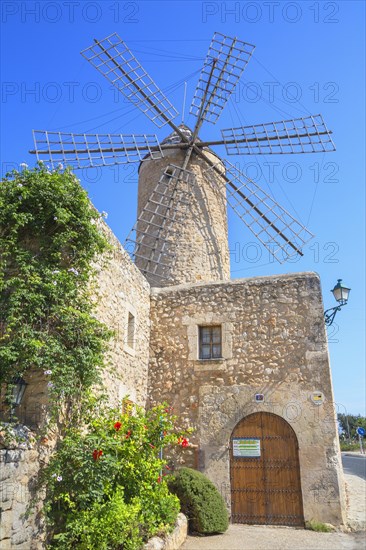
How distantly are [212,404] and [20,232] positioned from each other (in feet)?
15.2

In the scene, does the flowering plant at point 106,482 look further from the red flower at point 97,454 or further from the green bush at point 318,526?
the green bush at point 318,526

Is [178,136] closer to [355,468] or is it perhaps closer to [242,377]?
[242,377]

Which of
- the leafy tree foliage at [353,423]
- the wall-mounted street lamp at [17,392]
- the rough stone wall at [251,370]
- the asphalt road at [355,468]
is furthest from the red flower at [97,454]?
the leafy tree foliage at [353,423]

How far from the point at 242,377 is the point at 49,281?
4310 millimetres

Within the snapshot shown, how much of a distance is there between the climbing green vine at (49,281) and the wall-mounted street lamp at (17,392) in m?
0.08

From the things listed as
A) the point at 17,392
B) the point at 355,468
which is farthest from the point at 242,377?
the point at 355,468

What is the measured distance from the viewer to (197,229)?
11648mm

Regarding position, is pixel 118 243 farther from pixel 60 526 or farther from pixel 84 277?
pixel 60 526

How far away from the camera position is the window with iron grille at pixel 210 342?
8.97 m

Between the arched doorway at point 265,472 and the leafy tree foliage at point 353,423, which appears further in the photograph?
the leafy tree foliage at point 353,423

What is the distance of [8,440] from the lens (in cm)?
484

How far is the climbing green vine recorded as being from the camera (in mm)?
5504

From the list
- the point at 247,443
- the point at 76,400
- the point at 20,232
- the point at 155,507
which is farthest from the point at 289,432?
the point at 20,232

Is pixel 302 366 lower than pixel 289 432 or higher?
higher
